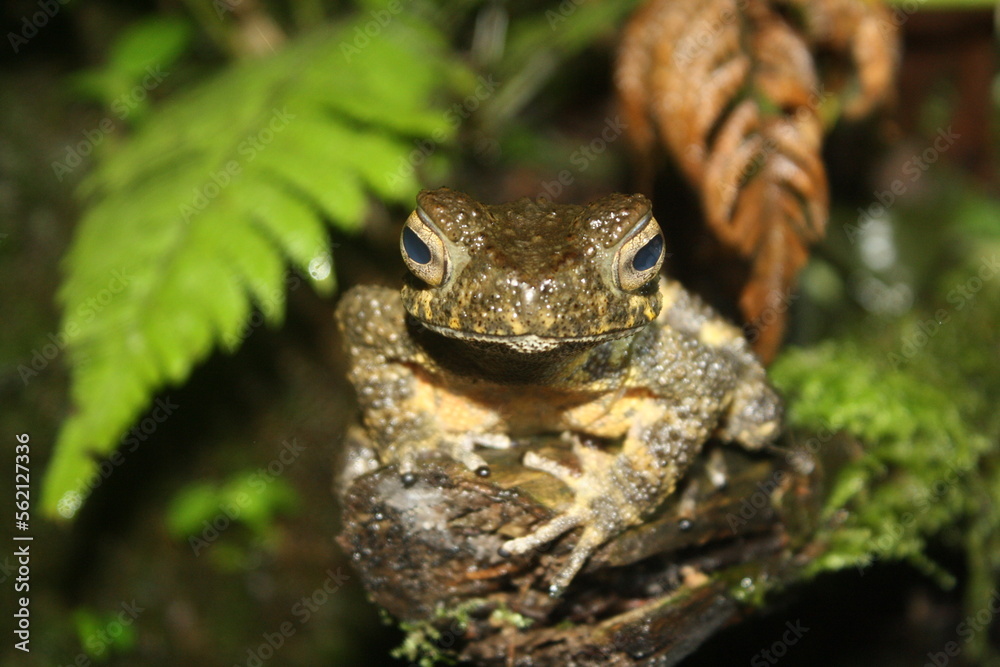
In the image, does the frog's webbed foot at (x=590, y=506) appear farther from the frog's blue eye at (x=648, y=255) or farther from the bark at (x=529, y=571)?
the frog's blue eye at (x=648, y=255)

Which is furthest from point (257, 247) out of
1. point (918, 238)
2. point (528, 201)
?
point (918, 238)

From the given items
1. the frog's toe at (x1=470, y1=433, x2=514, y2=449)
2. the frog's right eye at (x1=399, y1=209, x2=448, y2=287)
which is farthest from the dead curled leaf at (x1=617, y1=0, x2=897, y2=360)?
the frog's right eye at (x1=399, y1=209, x2=448, y2=287)

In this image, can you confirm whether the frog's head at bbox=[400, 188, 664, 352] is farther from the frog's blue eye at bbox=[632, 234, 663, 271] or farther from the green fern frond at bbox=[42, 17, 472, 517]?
the green fern frond at bbox=[42, 17, 472, 517]

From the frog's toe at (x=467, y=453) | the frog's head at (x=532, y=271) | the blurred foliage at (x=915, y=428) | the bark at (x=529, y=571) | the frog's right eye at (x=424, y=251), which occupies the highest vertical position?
the frog's right eye at (x=424, y=251)

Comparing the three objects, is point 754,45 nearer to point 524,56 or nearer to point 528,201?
A: point 524,56

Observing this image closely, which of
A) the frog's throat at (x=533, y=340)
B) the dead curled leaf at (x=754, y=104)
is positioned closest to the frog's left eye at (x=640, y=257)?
the frog's throat at (x=533, y=340)

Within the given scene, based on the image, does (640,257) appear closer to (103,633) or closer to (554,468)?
(554,468)
